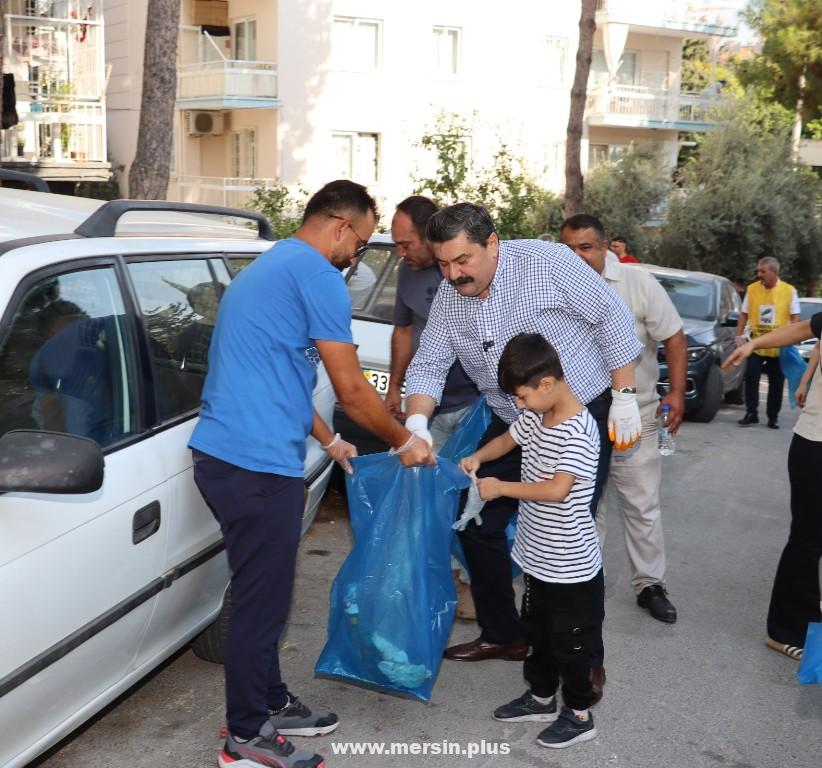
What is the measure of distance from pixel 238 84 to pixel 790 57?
16.3 meters

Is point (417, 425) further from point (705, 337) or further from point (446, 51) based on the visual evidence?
point (446, 51)

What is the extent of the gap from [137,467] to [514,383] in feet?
4.13

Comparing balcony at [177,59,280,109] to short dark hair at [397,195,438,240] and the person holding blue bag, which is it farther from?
the person holding blue bag

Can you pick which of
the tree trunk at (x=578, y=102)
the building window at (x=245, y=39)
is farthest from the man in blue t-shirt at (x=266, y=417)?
the building window at (x=245, y=39)

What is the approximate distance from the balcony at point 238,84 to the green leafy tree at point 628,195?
8.02 metres

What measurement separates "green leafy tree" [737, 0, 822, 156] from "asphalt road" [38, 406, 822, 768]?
2705cm

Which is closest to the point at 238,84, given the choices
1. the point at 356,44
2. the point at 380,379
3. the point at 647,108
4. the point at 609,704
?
the point at 356,44

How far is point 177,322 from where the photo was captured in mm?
3756

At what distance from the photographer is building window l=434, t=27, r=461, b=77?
2684cm

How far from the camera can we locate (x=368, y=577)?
3.87 meters

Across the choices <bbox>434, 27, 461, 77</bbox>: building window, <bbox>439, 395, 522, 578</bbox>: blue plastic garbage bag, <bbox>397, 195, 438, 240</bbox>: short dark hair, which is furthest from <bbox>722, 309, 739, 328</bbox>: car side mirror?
<bbox>434, 27, 461, 77</bbox>: building window

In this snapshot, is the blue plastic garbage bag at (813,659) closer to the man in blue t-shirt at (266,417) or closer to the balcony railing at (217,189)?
the man in blue t-shirt at (266,417)

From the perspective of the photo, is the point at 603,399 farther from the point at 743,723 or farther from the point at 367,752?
the point at 367,752

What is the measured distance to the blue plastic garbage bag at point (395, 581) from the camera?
150 inches
